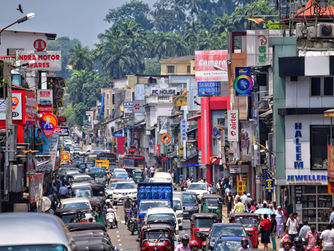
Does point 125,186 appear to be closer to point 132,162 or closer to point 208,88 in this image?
point 208,88

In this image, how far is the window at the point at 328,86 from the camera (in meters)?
43.0

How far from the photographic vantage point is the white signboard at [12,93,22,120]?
4219 centimetres

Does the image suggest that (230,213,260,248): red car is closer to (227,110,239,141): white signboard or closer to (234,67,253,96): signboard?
(234,67,253,96): signboard

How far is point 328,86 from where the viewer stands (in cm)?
4312

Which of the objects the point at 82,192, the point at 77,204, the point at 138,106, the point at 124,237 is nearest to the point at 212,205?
the point at 124,237

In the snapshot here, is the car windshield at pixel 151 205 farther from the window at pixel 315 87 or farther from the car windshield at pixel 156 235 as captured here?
the car windshield at pixel 156 235

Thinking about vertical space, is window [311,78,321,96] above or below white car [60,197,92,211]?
above

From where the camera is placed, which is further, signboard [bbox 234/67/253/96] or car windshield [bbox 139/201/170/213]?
signboard [bbox 234/67/253/96]

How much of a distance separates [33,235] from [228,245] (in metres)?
14.2

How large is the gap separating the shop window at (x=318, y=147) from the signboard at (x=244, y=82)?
36.8 ft

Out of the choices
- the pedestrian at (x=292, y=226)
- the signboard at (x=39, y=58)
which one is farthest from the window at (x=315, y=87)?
the signboard at (x=39, y=58)

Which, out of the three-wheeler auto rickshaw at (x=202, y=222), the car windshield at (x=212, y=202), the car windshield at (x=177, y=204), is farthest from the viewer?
the car windshield at (x=212, y=202)

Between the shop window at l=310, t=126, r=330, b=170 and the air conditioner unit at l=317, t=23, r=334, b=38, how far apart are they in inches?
183

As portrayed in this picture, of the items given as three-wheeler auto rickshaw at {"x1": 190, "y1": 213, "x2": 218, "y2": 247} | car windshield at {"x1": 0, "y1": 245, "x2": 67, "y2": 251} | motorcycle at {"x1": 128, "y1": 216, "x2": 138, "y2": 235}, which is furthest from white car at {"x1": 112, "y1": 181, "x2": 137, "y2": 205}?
car windshield at {"x1": 0, "y1": 245, "x2": 67, "y2": 251}
